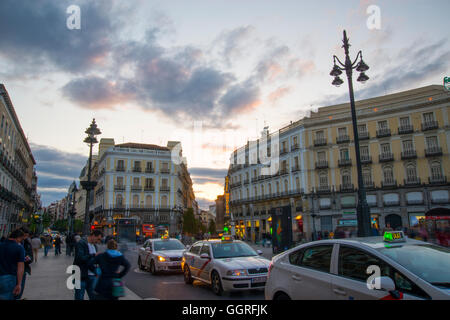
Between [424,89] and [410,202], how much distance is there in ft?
49.5

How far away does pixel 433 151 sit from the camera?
38.1m

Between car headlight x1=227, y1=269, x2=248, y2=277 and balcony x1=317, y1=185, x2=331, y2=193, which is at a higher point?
balcony x1=317, y1=185, x2=331, y2=193

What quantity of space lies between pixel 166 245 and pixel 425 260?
36.7 ft

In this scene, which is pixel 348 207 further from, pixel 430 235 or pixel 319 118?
pixel 430 235

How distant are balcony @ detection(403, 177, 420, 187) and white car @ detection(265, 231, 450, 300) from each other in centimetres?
3885

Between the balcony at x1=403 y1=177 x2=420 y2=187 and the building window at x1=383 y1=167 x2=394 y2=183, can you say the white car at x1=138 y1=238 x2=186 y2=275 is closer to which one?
the balcony at x1=403 y1=177 x2=420 y2=187

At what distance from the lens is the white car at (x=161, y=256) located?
40.6 ft

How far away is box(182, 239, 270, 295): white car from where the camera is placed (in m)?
8.18

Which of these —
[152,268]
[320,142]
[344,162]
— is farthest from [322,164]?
[152,268]

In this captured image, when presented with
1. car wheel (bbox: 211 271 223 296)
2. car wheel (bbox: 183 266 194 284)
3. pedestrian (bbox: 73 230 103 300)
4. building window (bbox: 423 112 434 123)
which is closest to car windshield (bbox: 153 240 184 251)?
car wheel (bbox: 183 266 194 284)

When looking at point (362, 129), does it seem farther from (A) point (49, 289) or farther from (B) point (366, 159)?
(A) point (49, 289)

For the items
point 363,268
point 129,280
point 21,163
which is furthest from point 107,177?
point 363,268

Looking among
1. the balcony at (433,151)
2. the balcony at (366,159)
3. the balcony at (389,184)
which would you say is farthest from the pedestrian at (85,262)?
the balcony at (433,151)

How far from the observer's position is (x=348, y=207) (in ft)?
137
